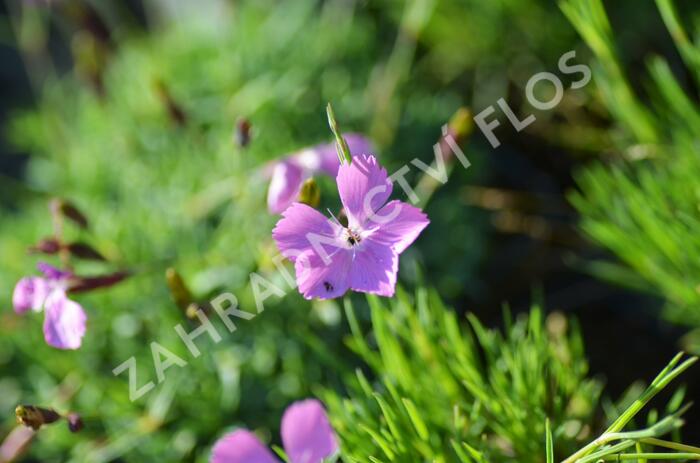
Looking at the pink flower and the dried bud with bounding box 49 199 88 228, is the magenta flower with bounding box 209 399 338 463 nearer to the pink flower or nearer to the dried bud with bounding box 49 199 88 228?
the pink flower

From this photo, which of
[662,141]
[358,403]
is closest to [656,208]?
[662,141]

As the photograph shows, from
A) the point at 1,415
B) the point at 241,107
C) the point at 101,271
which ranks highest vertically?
the point at 241,107

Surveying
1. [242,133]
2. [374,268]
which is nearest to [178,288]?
[242,133]

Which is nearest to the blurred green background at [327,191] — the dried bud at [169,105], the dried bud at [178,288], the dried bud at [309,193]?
the dried bud at [169,105]

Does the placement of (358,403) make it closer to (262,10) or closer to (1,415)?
(1,415)

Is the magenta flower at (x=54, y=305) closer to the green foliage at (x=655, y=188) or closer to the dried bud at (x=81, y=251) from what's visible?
the dried bud at (x=81, y=251)
